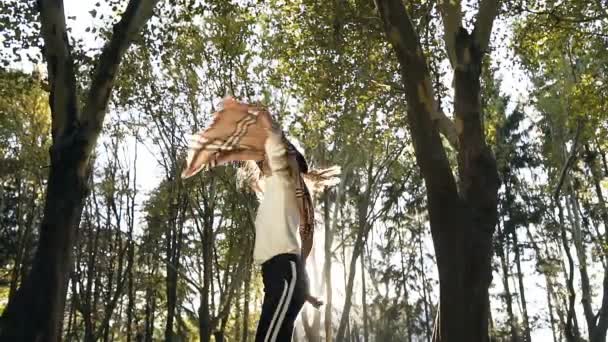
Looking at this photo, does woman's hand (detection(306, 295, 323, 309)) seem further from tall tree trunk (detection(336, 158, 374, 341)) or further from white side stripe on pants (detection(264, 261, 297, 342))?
tall tree trunk (detection(336, 158, 374, 341))

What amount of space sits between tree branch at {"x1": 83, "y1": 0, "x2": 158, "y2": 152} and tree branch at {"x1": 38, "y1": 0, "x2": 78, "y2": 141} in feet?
0.61

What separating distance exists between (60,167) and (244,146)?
3.34 metres

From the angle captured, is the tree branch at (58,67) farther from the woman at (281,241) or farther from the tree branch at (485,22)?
the tree branch at (485,22)

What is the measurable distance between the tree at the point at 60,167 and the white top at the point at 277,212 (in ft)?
10.0

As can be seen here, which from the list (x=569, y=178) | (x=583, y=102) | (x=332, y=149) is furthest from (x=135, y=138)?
(x=569, y=178)

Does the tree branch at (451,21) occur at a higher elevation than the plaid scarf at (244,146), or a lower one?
higher

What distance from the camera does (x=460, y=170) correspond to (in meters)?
5.81

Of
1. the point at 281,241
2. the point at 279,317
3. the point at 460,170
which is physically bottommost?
the point at 279,317

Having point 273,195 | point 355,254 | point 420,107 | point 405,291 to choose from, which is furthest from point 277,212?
point 405,291

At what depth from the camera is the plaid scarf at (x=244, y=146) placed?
10.4 feet

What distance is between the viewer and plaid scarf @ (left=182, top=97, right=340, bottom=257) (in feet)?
10.4

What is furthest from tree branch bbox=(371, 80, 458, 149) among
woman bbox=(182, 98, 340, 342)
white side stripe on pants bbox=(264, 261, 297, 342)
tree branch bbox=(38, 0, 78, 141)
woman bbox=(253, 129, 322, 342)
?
tree branch bbox=(38, 0, 78, 141)

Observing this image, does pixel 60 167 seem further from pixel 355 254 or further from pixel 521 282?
pixel 521 282

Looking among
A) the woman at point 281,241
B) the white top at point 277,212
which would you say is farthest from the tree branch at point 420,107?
the white top at point 277,212
